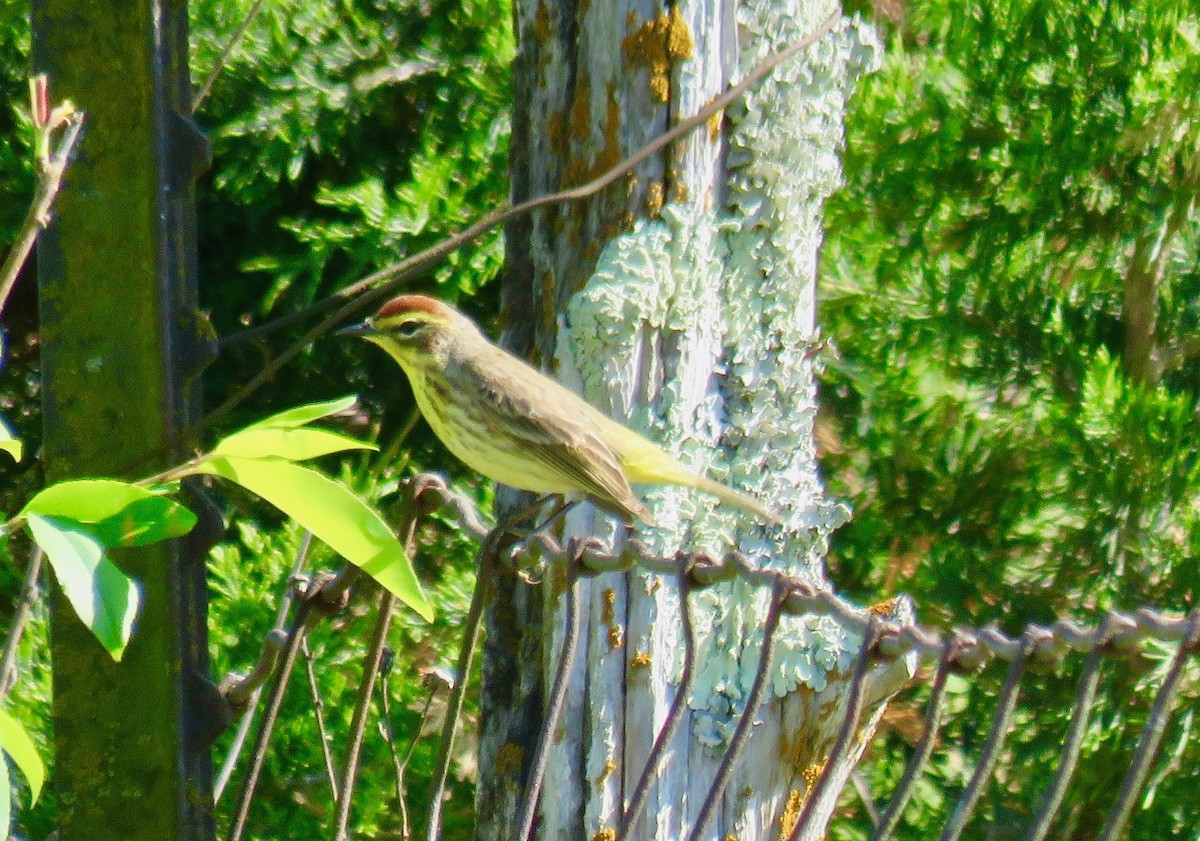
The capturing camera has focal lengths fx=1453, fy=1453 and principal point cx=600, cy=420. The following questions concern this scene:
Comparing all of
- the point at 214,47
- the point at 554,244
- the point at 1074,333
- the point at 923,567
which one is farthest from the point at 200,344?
the point at 1074,333

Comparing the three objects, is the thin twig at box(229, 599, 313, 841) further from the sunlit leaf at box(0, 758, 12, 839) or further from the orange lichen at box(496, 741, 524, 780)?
the sunlit leaf at box(0, 758, 12, 839)

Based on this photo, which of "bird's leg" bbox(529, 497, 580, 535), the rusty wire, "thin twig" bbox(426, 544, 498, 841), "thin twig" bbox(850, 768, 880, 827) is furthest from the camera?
"bird's leg" bbox(529, 497, 580, 535)

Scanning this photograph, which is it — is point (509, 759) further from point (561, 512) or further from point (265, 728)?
point (265, 728)

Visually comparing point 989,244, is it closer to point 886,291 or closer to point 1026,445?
point 886,291

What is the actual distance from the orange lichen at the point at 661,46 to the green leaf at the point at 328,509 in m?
1.40

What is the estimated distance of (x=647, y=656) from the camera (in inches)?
97.2

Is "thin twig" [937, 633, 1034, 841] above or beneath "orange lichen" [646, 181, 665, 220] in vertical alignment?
beneath

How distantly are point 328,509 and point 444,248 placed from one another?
0.85 metres

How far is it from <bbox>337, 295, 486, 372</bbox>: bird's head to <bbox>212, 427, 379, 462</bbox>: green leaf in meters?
1.82

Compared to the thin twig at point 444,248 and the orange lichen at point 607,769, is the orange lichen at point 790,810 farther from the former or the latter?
the thin twig at point 444,248

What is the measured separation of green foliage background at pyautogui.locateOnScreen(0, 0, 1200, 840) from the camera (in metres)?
3.49

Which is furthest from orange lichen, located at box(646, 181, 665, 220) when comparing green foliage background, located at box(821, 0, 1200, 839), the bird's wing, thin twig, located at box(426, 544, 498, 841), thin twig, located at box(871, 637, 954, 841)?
green foliage background, located at box(821, 0, 1200, 839)

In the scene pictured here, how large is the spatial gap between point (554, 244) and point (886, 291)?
1587 mm

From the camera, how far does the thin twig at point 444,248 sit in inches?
79.5
